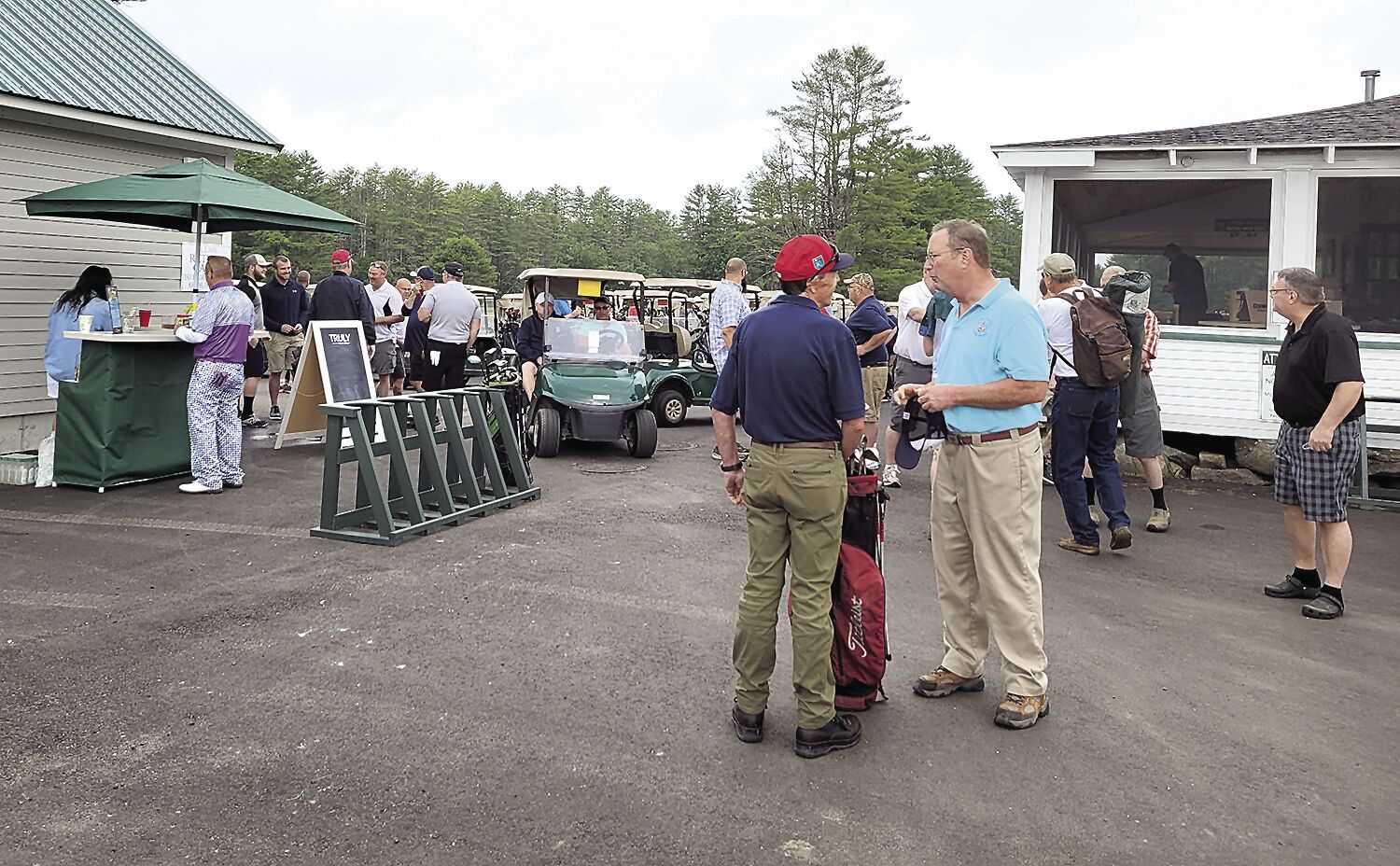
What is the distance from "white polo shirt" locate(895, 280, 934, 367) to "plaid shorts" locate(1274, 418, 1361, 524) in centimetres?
347

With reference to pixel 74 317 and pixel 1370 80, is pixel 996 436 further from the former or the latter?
pixel 1370 80

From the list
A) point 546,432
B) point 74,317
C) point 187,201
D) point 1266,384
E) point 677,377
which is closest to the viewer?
point 187,201

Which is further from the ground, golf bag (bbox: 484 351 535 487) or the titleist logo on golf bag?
golf bag (bbox: 484 351 535 487)

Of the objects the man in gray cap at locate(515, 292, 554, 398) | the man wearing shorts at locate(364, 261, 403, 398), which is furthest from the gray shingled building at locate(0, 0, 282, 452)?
the man in gray cap at locate(515, 292, 554, 398)

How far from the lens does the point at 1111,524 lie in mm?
7465

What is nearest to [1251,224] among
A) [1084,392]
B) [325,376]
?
[1084,392]

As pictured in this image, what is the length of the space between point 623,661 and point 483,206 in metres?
103

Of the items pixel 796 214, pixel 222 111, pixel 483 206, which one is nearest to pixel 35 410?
pixel 222 111

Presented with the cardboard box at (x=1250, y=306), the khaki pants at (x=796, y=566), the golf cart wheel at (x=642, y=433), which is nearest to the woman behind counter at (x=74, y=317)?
the golf cart wheel at (x=642, y=433)

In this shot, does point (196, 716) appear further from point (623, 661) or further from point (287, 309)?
point (287, 309)

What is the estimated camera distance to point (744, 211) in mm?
75562

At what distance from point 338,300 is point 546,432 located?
2851mm

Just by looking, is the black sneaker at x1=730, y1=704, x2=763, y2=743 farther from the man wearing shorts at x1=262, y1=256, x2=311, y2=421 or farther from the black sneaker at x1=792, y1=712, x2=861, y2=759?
the man wearing shorts at x1=262, y1=256, x2=311, y2=421

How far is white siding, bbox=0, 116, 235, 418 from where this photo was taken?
1038cm
